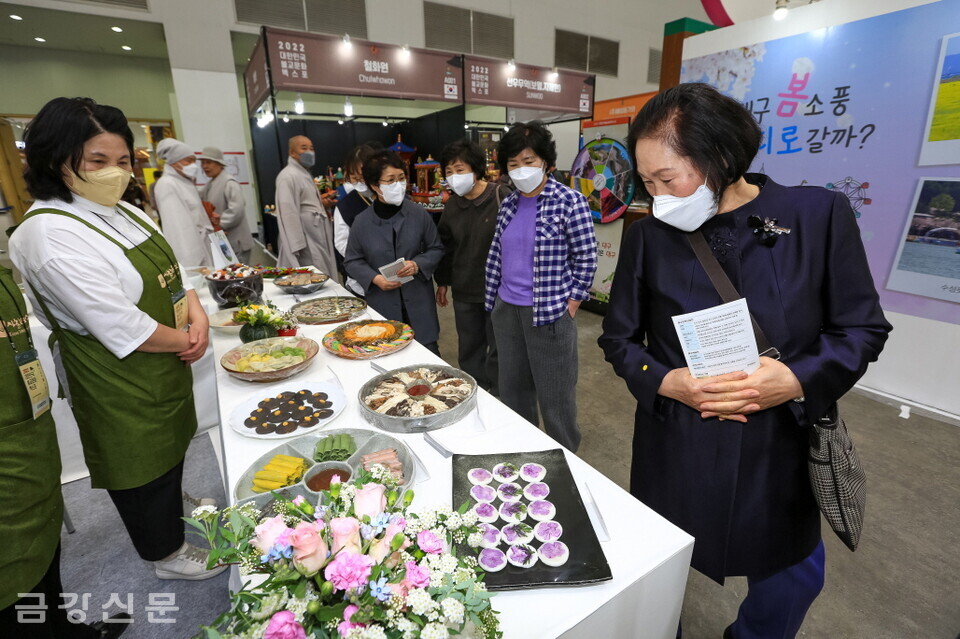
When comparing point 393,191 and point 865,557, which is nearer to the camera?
point 865,557

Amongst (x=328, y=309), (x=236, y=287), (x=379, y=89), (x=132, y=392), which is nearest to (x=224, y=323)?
(x=236, y=287)

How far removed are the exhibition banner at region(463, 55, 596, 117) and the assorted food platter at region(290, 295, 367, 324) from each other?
336 centimetres

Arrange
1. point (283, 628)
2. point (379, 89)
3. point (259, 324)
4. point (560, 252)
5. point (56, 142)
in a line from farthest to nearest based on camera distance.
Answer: point (379, 89)
point (560, 252)
point (259, 324)
point (56, 142)
point (283, 628)

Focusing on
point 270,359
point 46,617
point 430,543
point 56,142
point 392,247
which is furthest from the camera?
point 392,247

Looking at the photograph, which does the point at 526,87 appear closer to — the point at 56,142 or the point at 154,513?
the point at 56,142

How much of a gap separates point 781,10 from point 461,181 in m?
2.43

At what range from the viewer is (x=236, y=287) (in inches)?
93.3

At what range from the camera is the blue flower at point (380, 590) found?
1.70 feet

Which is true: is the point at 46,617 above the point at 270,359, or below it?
below

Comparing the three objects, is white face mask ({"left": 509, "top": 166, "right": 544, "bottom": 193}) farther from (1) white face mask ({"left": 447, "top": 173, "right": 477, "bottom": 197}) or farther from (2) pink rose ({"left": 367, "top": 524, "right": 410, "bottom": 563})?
(2) pink rose ({"left": 367, "top": 524, "right": 410, "bottom": 563})

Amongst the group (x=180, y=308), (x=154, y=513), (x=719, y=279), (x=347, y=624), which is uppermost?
(x=719, y=279)

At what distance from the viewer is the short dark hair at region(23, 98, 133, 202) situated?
125cm

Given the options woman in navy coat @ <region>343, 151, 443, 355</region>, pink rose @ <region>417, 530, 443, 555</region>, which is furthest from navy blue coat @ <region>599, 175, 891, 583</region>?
woman in navy coat @ <region>343, 151, 443, 355</region>

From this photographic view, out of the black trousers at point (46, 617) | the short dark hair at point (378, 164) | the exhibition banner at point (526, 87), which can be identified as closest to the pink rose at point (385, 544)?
the black trousers at point (46, 617)
